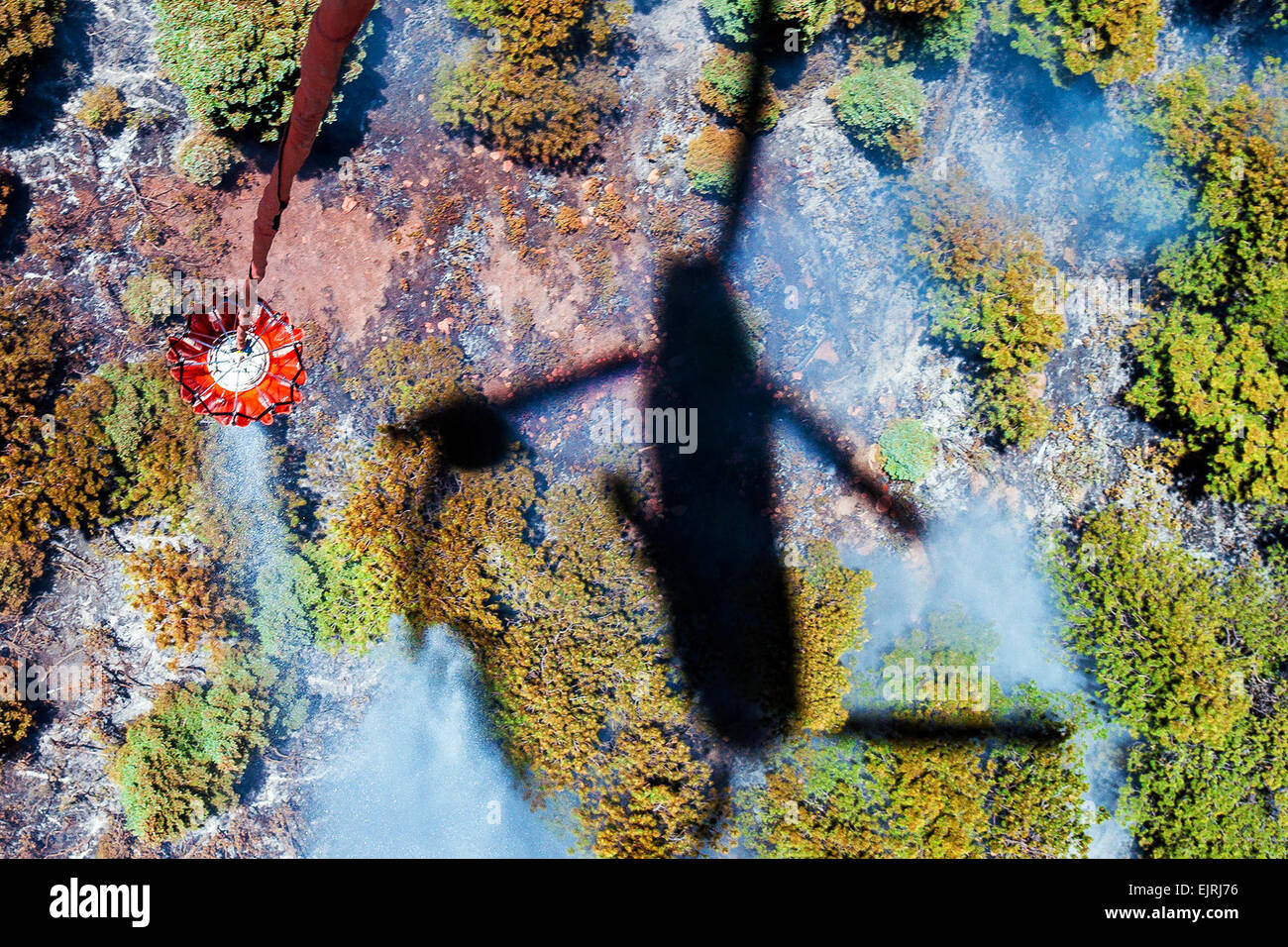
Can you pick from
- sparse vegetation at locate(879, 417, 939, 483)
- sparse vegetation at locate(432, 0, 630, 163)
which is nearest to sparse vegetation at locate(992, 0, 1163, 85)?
sparse vegetation at locate(879, 417, 939, 483)

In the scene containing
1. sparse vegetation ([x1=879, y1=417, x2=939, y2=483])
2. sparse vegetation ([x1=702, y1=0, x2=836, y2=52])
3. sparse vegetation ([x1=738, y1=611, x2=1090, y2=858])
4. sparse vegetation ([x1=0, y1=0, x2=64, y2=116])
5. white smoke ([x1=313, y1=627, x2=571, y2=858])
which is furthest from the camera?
sparse vegetation ([x1=879, y1=417, x2=939, y2=483])

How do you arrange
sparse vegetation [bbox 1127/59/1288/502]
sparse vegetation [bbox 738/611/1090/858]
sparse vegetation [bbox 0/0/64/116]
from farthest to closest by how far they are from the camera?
1. sparse vegetation [bbox 1127/59/1288/502]
2. sparse vegetation [bbox 0/0/64/116]
3. sparse vegetation [bbox 738/611/1090/858]

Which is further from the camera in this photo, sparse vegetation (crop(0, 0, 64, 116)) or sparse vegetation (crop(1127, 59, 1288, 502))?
sparse vegetation (crop(1127, 59, 1288, 502))

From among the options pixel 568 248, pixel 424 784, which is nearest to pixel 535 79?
pixel 568 248

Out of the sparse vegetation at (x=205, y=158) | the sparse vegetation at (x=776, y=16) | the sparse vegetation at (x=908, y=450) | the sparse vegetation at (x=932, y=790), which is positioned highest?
the sparse vegetation at (x=776, y=16)

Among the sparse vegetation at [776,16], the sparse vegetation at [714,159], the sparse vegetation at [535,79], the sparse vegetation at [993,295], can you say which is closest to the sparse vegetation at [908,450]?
the sparse vegetation at [993,295]

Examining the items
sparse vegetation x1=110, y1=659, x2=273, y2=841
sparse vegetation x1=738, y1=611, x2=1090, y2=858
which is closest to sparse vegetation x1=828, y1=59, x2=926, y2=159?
sparse vegetation x1=738, y1=611, x2=1090, y2=858

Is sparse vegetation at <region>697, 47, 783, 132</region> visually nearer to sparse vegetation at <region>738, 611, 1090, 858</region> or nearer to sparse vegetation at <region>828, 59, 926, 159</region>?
sparse vegetation at <region>828, 59, 926, 159</region>

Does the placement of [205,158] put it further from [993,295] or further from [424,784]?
[993,295]

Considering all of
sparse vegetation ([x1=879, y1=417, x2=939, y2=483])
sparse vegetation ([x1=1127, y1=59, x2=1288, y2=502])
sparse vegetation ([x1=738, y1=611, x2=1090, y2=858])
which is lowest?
sparse vegetation ([x1=738, y1=611, x2=1090, y2=858])

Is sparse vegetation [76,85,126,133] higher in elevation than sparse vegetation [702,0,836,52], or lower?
lower

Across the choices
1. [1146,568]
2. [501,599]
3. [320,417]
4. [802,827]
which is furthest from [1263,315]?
[320,417]

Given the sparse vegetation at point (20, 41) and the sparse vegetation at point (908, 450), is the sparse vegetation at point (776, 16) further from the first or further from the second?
the sparse vegetation at point (20, 41)
